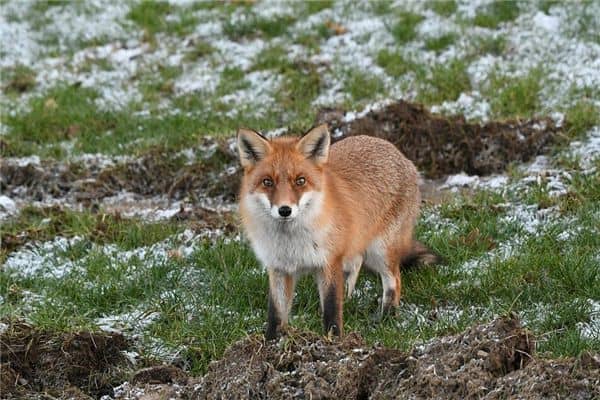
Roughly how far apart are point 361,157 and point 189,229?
1.98 m

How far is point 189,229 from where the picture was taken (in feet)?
25.0

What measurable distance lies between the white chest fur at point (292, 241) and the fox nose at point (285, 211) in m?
0.30

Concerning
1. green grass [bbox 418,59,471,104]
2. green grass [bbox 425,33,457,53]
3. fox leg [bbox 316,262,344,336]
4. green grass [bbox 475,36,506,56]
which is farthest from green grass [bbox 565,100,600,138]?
fox leg [bbox 316,262,344,336]

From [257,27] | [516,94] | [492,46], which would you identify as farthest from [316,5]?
[516,94]

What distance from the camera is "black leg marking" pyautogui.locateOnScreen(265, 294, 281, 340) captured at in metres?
5.46

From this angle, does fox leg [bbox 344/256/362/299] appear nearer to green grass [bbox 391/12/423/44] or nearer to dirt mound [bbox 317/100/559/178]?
dirt mound [bbox 317/100/559/178]

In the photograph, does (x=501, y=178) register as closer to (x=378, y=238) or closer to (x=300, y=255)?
(x=378, y=238)

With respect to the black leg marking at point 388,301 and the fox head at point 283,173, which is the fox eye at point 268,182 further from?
the black leg marking at point 388,301

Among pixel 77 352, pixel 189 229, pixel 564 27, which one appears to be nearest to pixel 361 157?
pixel 189 229

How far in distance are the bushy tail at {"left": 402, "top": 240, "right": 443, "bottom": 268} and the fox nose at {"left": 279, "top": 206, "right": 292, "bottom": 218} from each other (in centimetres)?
173

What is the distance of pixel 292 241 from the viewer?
5.42 m

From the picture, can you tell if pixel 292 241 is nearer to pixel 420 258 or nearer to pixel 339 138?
pixel 420 258

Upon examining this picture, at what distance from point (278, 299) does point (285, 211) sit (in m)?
0.79

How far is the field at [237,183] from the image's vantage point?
452cm
